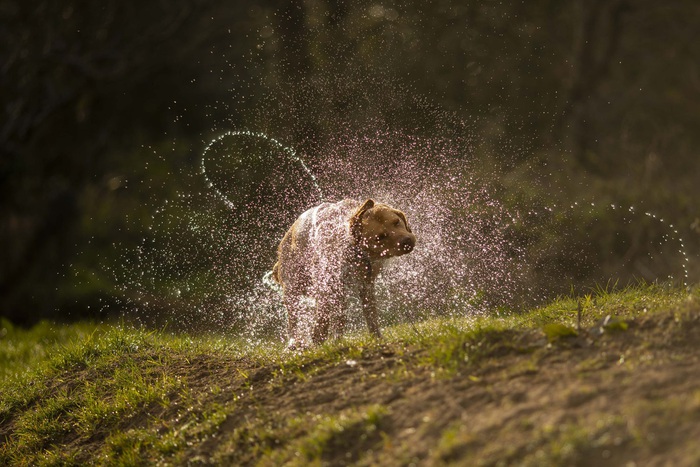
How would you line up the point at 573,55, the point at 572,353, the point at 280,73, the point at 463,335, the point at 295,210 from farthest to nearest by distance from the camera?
the point at 573,55
the point at 280,73
the point at 295,210
the point at 463,335
the point at 572,353

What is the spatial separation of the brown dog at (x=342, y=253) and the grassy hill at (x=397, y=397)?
396 millimetres

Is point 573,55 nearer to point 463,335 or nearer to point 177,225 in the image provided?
point 177,225

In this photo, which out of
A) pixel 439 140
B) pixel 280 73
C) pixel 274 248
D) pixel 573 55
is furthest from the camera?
pixel 573 55

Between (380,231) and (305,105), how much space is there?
26.3ft

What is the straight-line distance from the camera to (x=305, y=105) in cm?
1288

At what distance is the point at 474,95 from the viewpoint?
17.4 m

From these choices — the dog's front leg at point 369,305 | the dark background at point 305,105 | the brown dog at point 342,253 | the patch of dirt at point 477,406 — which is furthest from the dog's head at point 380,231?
the dark background at point 305,105

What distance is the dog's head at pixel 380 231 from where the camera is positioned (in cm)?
516

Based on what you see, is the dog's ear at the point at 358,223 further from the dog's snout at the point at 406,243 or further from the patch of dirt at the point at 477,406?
the patch of dirt at the point at 477,406

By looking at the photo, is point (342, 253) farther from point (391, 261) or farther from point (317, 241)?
point (391, 261)

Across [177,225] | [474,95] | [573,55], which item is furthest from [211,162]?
[573,55]

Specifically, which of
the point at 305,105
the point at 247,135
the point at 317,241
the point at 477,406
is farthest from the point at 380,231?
the point at 247,135

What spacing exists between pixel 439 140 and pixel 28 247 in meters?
7.48

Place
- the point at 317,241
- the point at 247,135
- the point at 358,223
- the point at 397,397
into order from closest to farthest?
the point at 397,397 → the point at 358,223 → the point at 317,241 → the point at 247,135
